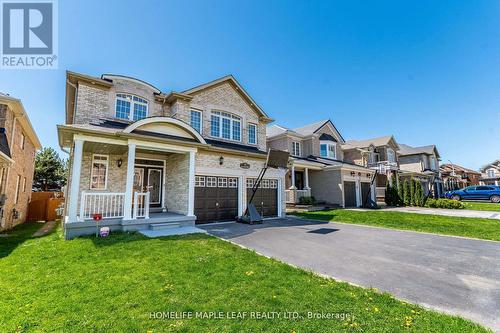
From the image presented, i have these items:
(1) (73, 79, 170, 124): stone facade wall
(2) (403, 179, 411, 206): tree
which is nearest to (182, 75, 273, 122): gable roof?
(1) (73, 79, 170, 124): stone facade wall

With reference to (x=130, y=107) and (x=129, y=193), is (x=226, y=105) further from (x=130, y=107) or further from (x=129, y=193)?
(x=129, y=193)

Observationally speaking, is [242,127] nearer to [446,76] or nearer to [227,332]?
[227,332]

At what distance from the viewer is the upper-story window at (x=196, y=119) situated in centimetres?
1292

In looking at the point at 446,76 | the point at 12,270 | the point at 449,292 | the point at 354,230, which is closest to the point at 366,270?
the point at 449,292

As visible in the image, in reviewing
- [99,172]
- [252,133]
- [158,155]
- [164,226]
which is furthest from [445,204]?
[99,172]

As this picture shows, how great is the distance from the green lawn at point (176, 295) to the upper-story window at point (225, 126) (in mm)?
8861

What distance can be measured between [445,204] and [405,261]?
18.6 m

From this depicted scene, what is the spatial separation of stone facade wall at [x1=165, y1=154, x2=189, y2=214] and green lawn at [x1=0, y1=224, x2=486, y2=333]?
452 cm

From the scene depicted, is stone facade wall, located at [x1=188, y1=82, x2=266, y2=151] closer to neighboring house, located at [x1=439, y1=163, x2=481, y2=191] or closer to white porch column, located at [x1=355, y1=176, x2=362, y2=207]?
white porch column, located at [x1=355, y1=176, x2=362, y2=207]

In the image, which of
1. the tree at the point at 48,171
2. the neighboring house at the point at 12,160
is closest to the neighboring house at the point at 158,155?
the neighboring house at the point at 12,160

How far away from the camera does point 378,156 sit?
91.9 ft

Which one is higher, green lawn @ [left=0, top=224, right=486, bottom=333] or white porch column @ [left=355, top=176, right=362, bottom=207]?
white porch column @ [left=355, top=176, right=362, bottom=207]

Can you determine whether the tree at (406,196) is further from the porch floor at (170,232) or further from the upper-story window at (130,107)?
the upper-story window at (130,107)

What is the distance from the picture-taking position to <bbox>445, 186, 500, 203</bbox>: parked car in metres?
24.0
